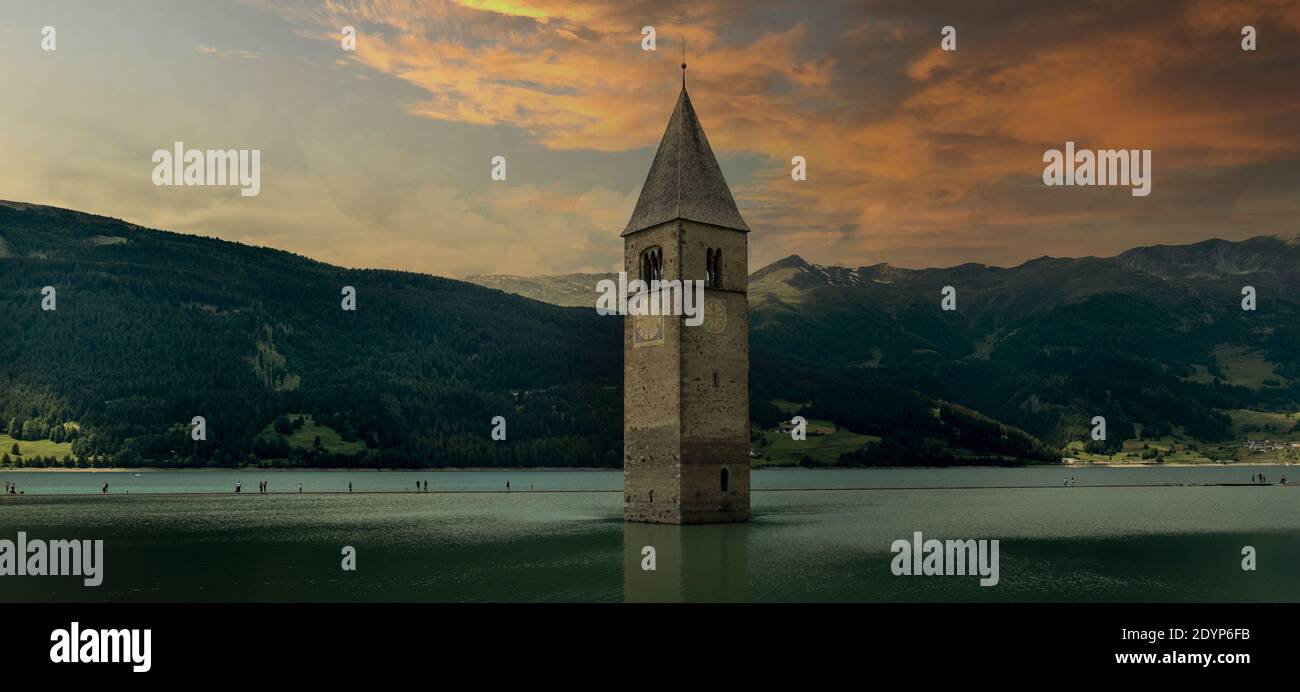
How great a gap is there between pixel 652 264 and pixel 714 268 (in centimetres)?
368

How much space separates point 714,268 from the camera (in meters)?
61.8

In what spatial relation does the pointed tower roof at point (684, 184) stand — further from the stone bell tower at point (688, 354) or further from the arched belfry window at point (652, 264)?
the arched belfry window at point (652, 264)

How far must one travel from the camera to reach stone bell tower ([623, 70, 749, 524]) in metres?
58.8

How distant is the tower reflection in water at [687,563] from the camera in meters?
35.4

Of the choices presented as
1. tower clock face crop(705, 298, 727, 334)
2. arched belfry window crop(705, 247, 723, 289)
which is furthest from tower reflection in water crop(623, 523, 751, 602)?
arched belfry window crop(705, 247, 723, 289)

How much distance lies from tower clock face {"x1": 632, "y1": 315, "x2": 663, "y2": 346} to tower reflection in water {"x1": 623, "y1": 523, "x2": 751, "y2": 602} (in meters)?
10.7

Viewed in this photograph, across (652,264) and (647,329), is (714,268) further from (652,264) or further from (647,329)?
(647,329)

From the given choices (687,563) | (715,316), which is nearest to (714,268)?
(715,316)

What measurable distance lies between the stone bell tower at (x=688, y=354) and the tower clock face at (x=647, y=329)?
59 mm

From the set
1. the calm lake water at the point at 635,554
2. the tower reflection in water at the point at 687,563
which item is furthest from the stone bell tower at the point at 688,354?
the calm lake water at the point at 635,554

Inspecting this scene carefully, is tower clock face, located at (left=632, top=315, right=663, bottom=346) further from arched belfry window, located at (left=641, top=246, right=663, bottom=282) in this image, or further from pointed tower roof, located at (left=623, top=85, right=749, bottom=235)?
pointed tower roof, located at (left=623, top=85, right=749, bottom=235)
